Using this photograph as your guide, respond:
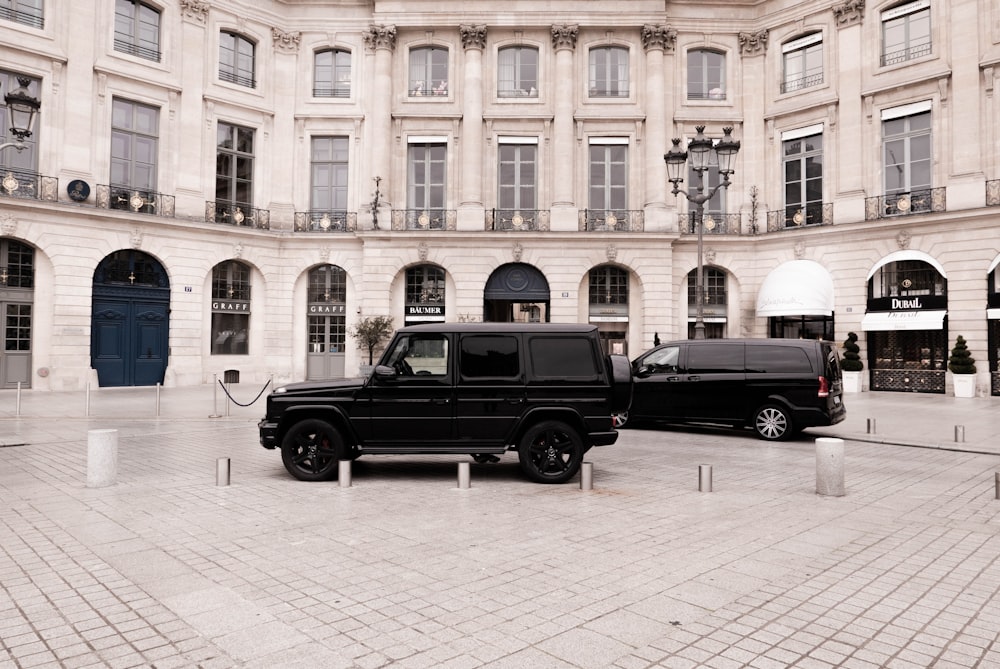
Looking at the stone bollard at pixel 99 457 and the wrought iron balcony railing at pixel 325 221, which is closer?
the stone bollard at pixel 99 457

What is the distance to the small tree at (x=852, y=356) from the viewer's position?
26.5 m

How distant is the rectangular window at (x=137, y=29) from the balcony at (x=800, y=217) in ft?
88.7

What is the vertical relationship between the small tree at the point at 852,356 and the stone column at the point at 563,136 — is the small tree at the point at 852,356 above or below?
below

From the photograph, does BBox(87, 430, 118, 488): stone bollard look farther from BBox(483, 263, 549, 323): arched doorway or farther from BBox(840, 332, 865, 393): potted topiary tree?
BBox(840, 332, 865, 393): potted topiary tree

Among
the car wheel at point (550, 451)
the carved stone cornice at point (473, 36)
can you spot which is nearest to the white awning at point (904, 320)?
the carved stone cornice at point (473, 36)

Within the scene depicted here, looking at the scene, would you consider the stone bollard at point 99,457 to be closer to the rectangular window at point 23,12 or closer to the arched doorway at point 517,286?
the arched doorway at point 517,286

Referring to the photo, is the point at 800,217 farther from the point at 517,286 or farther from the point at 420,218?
the point at 420,218

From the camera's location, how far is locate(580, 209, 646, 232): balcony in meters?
30.3

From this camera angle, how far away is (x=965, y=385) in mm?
24000

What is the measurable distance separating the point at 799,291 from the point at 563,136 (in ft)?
39.5

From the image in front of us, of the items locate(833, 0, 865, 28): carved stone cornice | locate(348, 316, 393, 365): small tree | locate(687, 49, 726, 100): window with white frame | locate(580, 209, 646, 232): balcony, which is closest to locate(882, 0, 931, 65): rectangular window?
locate(833, 0, 865, 28): carved stone cornice

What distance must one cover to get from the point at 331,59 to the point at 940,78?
84.0 ft

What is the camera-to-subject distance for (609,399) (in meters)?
8.94

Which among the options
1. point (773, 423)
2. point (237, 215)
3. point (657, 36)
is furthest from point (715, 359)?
point (237, 215)
